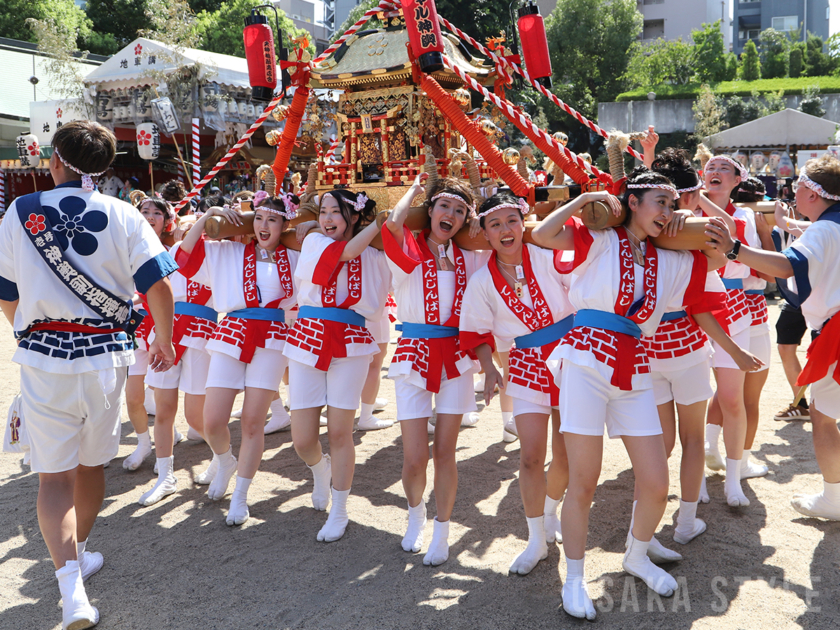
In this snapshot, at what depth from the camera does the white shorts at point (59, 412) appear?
259 cm

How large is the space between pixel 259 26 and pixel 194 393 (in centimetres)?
289

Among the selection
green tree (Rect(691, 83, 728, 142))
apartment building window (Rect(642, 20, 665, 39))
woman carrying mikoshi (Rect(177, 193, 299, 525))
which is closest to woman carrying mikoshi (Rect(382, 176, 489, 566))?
woman carrying mikoshi (Rect(177, 193, 299, 525))

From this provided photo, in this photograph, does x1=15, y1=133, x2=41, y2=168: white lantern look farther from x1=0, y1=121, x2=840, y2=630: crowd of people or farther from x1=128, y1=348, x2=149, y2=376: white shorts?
x1=0, y1=121, x2=840, y2=630: crowd of people

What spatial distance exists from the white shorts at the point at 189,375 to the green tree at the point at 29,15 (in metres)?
22.9

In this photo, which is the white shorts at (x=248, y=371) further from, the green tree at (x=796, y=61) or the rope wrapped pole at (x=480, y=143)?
the green tree at (x=796, y=61)

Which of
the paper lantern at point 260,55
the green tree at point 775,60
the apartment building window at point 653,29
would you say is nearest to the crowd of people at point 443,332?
the paper lantern at point 260,55

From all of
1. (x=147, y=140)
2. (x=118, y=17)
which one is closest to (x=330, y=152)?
(x=147, y=140)

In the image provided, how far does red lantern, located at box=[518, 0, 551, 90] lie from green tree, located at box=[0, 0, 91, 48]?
22.5 m

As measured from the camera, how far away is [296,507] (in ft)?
12.5

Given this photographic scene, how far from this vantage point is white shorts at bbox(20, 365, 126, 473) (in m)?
2.59

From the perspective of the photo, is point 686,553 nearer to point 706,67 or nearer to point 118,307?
point 118,307

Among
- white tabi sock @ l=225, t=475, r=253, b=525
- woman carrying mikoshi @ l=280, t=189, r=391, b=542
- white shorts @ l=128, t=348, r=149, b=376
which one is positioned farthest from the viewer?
white shorts @ l=128, t=348, r=149, b=376

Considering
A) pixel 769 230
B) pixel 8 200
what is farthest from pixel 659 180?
pixel 8 200

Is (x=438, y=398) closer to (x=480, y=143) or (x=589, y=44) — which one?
(x=480, y=143)
